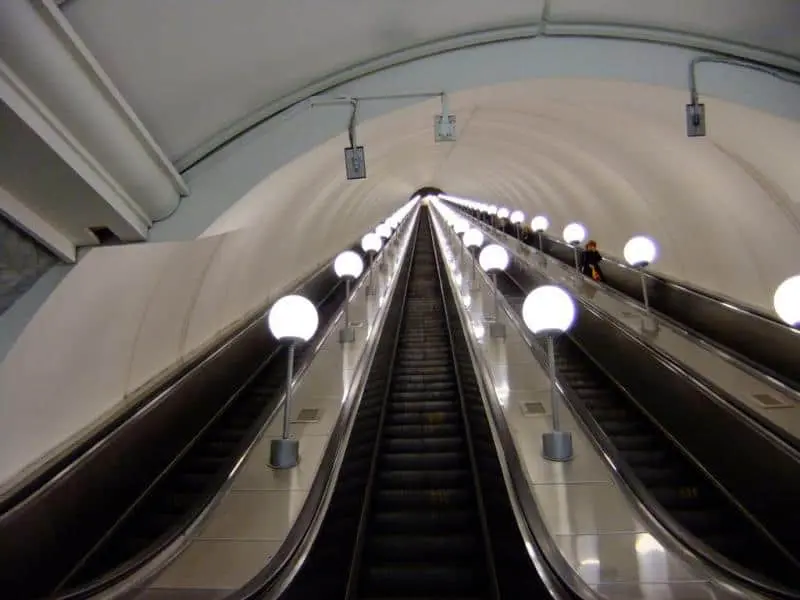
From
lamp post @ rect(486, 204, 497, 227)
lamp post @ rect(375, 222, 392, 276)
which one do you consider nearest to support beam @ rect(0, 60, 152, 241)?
lamp post @ rect(375, 222, 392, 276)

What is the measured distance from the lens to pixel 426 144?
1227 centimetres

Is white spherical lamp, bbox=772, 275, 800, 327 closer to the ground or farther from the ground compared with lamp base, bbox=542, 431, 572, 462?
farther from the ground

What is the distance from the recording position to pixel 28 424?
5086 millimetres

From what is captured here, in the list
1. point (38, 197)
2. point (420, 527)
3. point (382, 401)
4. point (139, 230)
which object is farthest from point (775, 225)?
point (38, 197)

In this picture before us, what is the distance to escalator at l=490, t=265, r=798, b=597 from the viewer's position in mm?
3830

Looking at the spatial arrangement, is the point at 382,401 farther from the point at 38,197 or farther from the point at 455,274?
the point at 455,274

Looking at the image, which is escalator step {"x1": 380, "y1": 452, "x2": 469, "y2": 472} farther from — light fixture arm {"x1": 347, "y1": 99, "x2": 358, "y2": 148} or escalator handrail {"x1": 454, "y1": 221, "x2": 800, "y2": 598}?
light fixture arm {"x1": 347, "y1": 99, "x2": 358, "y2": 148}

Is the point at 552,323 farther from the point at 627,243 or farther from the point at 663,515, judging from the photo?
the point at 627,243

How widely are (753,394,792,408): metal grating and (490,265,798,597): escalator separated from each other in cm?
45

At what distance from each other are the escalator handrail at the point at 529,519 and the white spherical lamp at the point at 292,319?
1666 mm

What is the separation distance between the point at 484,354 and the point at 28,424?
4690 millimetres

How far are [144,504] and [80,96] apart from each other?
317 cm

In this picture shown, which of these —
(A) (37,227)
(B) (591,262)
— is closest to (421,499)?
(A) (37,227)

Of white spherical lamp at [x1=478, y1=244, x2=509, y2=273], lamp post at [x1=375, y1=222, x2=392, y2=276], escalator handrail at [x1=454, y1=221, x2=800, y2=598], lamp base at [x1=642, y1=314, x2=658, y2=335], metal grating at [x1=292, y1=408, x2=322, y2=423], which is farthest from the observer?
lamp post at [x1=375, y1=222, x2=392, y2=276]
